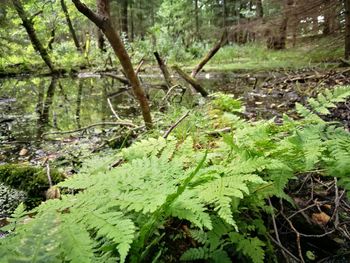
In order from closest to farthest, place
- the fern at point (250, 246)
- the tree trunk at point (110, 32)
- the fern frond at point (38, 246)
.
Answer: the fern frond at point (38, 246) < the fern at point (250, 246) < the tree trunk at point (110, 32)

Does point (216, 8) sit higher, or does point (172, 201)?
point (216, 8)

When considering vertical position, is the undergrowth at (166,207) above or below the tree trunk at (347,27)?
below

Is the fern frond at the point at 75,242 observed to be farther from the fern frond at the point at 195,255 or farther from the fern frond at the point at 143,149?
the fern frond at the point at 143,149

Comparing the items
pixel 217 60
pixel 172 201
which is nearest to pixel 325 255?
pixel 172 201

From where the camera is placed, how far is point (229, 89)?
841 centimetres

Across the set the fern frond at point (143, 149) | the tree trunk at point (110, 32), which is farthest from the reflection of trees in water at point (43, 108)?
the fern frond at point (143, 149)

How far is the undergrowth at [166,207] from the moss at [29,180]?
114 centimetres

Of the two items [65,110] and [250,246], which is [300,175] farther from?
[65,110]

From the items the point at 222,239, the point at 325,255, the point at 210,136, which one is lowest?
the point at 325,255

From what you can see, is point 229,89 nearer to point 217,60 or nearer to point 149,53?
point 217,60

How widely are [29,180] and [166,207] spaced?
6.73 ft

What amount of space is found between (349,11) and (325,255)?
8.08 metres

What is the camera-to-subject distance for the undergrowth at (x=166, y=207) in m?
0.99

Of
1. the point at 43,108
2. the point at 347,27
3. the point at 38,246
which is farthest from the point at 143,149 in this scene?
the point at 347,27
